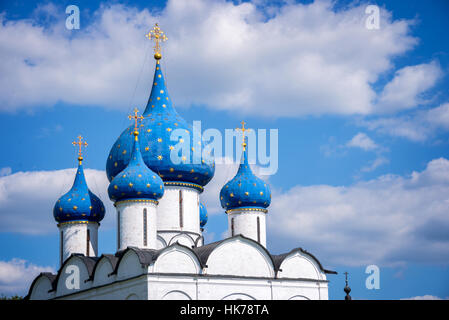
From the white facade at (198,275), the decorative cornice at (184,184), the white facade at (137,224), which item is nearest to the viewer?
the white facade at (198,275)

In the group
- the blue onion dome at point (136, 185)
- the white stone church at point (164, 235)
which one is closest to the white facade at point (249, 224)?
the white stone church at point (164, 235)

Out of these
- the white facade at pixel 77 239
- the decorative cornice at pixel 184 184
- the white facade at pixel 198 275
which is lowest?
the white facade at pixel 198 275

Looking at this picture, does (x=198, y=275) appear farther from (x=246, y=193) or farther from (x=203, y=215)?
(x=203, y=215)

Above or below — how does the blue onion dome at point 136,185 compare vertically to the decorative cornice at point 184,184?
below

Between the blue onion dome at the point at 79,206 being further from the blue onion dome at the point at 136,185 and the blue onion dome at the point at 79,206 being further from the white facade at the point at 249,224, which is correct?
the white facade at the point at 249,224

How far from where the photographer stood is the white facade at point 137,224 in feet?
Result: 83.9

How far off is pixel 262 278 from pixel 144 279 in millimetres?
3890

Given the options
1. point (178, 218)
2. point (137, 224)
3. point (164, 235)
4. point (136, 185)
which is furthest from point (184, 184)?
point (137, 224)

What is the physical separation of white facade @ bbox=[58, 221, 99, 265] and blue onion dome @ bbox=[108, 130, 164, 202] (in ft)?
10.3

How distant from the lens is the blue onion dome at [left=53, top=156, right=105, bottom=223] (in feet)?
94.3

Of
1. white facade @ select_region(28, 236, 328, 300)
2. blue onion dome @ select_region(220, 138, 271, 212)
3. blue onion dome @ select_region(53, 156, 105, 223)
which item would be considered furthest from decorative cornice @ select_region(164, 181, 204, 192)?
white facade @ select_region(28, 236, 328, 300)

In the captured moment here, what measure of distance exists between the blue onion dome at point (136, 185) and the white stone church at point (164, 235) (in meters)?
0.03

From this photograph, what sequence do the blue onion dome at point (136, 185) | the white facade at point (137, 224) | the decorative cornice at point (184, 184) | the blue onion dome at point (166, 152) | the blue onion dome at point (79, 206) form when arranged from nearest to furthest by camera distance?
the white facade at point (137, 224), the blue onion dome at point (136, 185), the blue onion dome at point (166, 152), the decorative cornice at point (184, 184), the blue onion dome at point (79, 206)
